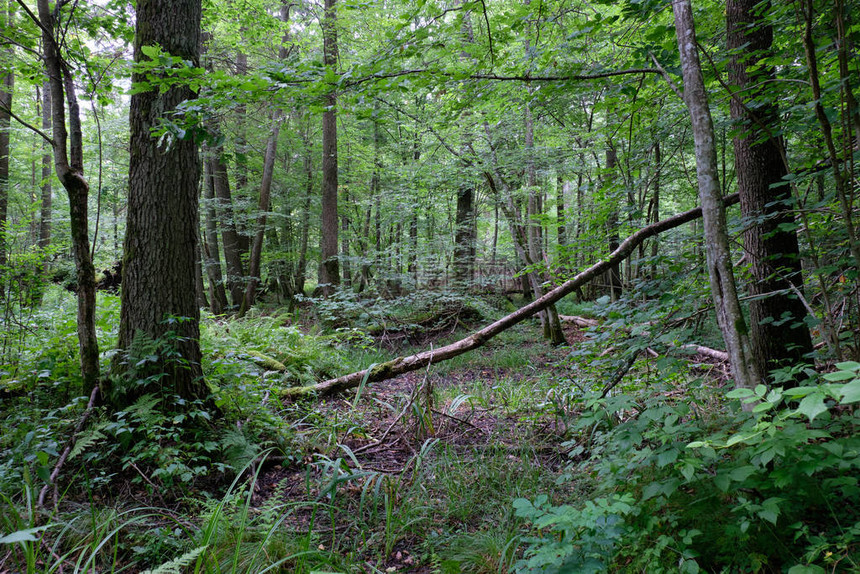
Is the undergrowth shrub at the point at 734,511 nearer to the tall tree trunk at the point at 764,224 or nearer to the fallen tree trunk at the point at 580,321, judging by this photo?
the tall tree trunk at the point at 764,224

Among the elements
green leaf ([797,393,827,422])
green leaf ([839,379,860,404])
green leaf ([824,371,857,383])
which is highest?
green leaf ([824,371,857,383])

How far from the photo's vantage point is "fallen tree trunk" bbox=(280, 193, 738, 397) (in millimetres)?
3670

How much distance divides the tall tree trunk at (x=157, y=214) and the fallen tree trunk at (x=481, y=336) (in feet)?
5.66

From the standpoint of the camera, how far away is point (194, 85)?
109 inches

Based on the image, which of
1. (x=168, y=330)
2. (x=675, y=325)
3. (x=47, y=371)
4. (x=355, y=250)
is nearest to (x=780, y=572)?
(x=675, y=325)

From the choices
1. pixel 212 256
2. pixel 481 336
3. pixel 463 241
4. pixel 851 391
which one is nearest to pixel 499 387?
pixel 481 336

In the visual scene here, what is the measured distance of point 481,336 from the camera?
457cm

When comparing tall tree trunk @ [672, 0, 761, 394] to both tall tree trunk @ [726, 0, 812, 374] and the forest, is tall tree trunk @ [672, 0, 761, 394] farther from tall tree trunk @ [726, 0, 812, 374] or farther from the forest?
tall tree trunk @ [726, 0, 812, 374]

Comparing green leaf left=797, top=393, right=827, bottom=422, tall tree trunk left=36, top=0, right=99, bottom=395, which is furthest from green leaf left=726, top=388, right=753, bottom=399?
tall tree trunk left=36, top=0, right=99, bottom=395

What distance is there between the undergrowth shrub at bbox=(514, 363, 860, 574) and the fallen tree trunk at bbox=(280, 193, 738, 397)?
1.74m

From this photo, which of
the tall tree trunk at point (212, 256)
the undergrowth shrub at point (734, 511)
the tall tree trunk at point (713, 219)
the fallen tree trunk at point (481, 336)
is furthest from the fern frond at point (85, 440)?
the tall tree trunk at point (212, 256)

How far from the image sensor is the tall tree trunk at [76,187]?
10.3 ft

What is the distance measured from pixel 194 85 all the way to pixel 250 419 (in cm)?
265

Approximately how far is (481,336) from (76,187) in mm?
3806
